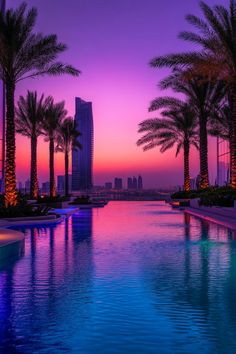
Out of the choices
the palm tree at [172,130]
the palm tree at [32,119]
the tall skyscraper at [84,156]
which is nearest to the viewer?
the palm tree at [32,119]

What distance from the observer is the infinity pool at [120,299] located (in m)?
5.03

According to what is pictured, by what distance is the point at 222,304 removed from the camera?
6656 millimetres

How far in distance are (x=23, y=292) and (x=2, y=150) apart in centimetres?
4021

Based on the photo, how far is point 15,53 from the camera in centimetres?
2344

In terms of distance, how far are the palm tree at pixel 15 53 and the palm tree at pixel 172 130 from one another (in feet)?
57.3

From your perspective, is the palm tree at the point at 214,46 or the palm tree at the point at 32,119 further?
the palm tree at the point at 32,119

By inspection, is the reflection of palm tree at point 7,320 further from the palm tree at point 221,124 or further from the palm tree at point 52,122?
the palm tree at point 221,124

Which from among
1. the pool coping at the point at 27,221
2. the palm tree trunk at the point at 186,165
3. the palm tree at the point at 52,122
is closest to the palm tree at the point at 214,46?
the pool coping at the point at 27,221

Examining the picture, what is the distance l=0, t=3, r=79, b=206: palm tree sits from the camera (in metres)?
22.5

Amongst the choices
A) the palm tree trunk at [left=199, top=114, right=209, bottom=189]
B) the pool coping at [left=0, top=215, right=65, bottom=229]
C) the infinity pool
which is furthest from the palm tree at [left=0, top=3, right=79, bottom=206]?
the palm tree trunk at [left=199, top=114, right=209, bottom=189]

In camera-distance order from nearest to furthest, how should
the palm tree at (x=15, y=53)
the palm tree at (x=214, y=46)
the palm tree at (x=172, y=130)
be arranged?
the palm tree at (x=15, y=53) < the palm tree at (x=214, y=46) < the palm tree at (x=172, y=130)

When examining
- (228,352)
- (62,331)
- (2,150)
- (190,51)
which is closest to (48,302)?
(62,331)

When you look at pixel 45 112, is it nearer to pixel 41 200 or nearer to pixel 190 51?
pixel 41 200

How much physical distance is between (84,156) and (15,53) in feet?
434
